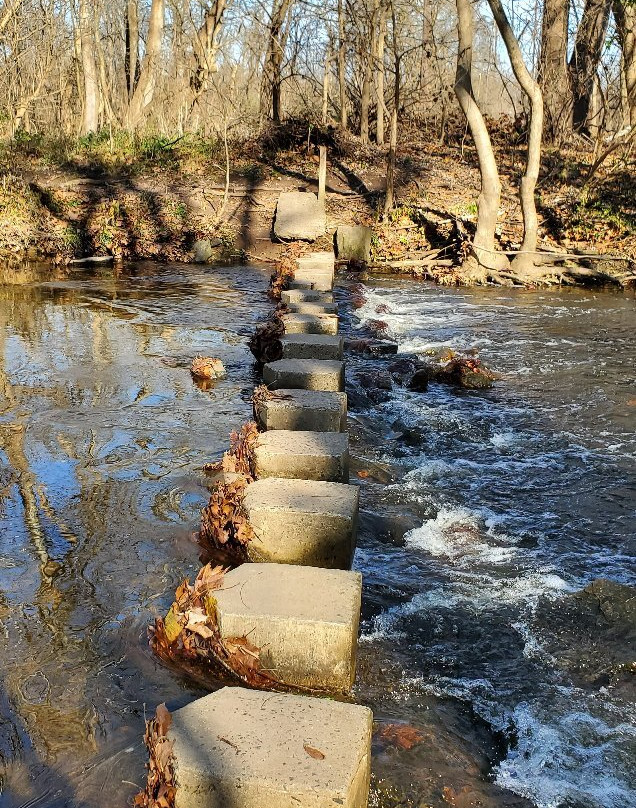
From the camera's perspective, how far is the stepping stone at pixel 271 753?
229 centimetres

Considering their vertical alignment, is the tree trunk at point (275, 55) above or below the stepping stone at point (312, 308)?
above

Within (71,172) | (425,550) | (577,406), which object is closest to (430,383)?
(577,406)

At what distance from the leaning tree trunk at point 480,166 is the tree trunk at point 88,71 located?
11.4 meters

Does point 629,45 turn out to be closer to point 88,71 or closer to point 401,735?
point 88,71

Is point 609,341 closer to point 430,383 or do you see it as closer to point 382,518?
point 430,383

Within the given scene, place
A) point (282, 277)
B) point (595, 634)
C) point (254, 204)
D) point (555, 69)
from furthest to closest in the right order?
point (555, 69)
point (254, 204)
point (282, 277)
point (595, 634)

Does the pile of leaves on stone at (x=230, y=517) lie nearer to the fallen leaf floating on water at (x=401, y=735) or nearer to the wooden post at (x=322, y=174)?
the fallen leaf floating on water at (x=401, y=735)

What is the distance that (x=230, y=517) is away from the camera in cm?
415

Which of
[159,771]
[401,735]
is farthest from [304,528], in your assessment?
[159,771]

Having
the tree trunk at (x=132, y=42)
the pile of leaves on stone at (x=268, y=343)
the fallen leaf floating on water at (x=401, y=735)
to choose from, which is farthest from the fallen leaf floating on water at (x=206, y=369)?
the tree trunk at (x=132, y=42)

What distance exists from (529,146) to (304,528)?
41.6 ft

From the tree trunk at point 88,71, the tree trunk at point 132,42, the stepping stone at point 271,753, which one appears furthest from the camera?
the tree trunk at point 132,42

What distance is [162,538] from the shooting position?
4.45m

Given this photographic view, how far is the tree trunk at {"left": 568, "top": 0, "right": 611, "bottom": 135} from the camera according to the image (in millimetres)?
20219
